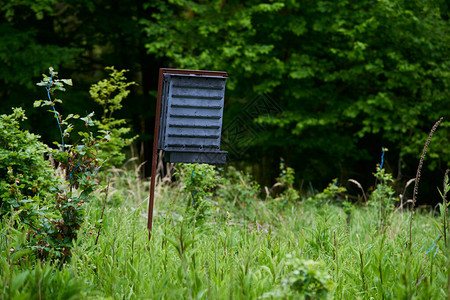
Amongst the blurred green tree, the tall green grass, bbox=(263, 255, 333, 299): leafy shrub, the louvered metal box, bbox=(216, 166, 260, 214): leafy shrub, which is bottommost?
bbox=(216, 166, 260, 214): leafy shrub

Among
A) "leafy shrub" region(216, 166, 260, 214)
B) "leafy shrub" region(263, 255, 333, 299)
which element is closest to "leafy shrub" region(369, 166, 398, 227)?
"leafy shrub" region(216, 166, 260, 214)

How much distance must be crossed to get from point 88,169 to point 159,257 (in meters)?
0.84

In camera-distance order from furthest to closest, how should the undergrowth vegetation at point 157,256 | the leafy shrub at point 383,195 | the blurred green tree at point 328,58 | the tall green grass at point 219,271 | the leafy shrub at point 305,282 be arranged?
the blurred green tree at point 328,58 → the leafy shrub at point 383,195 → the undergrowth vegetation at point 157,256 → the tall green grass at point 219,271 → the leafy shrub at point 305,282

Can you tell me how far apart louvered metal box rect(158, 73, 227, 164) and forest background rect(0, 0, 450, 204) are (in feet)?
16.3

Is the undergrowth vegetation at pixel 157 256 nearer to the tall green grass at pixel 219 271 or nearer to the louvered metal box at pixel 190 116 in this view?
the tall green grass at pixel 219 271

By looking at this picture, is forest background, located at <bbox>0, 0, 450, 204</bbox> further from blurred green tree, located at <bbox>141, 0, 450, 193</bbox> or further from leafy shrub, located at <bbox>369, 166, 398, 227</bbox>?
leafy shrub, located at <bbox>369, 166, 398, 227</bbox>

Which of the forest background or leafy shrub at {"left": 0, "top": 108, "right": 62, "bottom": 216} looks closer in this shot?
leafy shrub at {"left": 0, "top": 108, "right": 62, "bottom": 216}

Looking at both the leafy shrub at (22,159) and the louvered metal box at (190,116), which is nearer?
the louvered metal box at (190,116)

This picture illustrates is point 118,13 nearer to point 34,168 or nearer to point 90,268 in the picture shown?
point 34,168

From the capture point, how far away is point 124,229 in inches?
139

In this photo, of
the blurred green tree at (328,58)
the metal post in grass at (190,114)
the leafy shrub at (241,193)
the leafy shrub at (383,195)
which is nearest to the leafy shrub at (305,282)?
the metal post in grass at (190,114)

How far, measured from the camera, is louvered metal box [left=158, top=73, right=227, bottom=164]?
10.8ft

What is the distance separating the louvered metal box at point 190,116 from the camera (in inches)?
129

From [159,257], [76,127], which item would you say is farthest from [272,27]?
→ [159,257]
